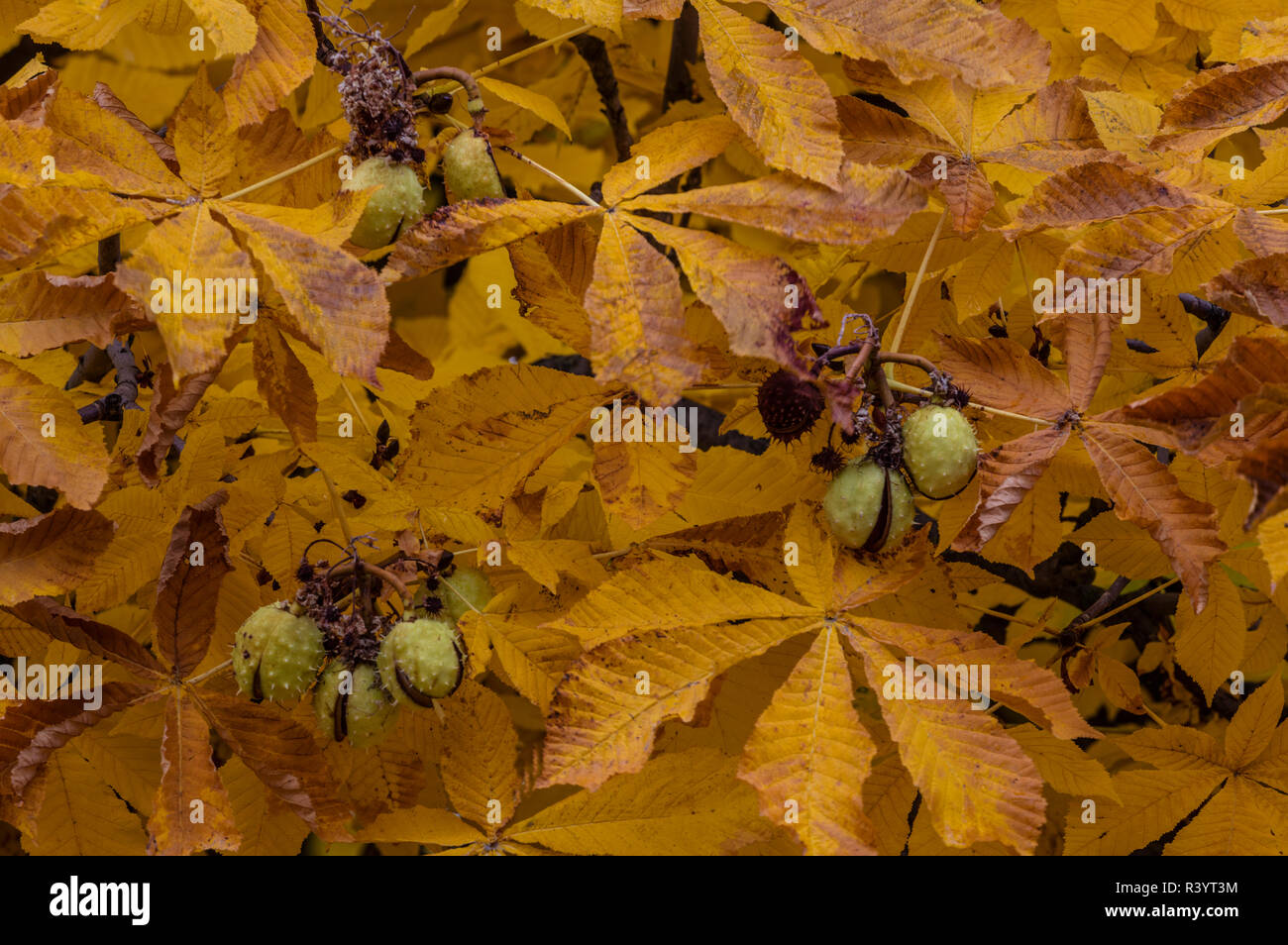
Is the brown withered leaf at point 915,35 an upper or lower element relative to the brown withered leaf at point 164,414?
upper

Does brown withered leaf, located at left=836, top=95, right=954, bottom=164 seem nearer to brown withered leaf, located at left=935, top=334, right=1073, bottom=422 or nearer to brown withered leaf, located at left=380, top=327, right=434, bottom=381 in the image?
brown withered leaf, located at left=935, top=334, right=1073, bottom=422

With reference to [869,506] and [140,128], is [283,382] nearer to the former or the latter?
[140,128]

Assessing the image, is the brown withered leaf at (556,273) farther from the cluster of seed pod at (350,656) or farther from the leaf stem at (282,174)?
the cluster of seed pod at (350,656)

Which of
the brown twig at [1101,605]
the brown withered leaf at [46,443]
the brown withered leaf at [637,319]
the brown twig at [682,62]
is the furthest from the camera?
the brown twig at [682,62]

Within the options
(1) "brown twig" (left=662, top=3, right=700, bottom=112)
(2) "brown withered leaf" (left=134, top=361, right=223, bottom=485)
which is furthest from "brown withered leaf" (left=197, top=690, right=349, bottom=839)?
(1) "brown twig" (left=662, top=3, right=700, bottom=112)

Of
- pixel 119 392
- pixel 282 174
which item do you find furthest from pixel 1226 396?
pixel 119 392

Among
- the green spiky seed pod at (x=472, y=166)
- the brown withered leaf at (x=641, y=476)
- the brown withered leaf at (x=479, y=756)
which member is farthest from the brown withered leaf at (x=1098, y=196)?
the brown withered leaf at (x=479, y=756)
